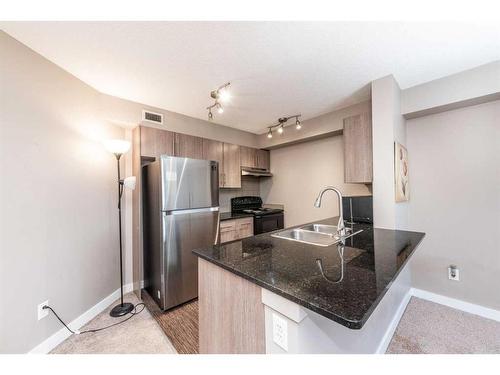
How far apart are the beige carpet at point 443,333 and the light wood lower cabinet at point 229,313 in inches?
54.1

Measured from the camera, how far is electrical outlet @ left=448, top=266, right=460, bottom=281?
7.08ft

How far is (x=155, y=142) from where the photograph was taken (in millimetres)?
2562

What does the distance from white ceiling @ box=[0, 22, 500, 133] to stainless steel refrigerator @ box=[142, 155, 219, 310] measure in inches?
34.1

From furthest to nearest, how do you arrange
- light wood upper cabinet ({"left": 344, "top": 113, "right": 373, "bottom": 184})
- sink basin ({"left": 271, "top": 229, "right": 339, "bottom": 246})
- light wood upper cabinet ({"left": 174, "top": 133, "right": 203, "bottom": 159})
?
light wood upper cabinet ({"left": 174, "top": 133, "right": 203, "bottom": 159}) < light wood upper cabinet ({"left": 344, "top": 113, "right": 373, "bottom": 184}) < sink basin ({"left": 271, "top": 229, "right": 339, "bottom": 246})

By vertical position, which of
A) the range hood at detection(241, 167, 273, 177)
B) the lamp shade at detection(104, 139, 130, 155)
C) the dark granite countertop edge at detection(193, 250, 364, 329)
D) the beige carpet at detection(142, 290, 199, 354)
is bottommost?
the beige carpet at detection(142, 290, 199, 354)

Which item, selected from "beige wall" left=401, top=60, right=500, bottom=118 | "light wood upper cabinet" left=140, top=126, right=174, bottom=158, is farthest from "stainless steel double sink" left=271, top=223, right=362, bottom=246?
"light wood upper cabinet" left=140, top=126, right=174, bottom=158

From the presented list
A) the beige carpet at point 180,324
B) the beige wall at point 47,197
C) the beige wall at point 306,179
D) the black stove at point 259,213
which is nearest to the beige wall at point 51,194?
the beige wall at point 47,197

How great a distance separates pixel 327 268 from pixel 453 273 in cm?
227

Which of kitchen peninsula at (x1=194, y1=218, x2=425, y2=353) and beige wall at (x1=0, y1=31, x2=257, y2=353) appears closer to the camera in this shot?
kitchen peninsula at (x1=194, y1=218, x2=425, y2=353)

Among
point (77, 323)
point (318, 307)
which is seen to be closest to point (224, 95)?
point (318, 307)

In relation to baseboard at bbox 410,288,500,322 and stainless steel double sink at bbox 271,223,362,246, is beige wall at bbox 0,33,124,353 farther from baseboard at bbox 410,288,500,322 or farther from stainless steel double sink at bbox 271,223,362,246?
baseboard at bbox 410,288,500,322

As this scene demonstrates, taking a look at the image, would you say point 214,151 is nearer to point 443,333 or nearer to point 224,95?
point 224,95

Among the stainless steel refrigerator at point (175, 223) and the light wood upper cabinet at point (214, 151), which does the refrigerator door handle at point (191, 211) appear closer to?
the stainless steel refrigerator at point (175, 223)
